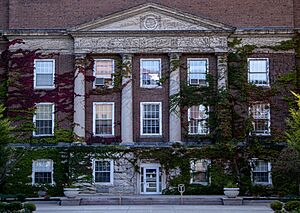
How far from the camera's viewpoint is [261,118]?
4375 cm

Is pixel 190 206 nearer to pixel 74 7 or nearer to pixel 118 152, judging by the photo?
pixel 118 152

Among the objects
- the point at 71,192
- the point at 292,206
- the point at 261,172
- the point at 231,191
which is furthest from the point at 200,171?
the point at 292,206

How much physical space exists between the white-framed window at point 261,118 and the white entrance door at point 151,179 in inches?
317

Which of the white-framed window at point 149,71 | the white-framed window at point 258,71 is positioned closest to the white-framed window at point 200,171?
the white-framed window at point 149,71

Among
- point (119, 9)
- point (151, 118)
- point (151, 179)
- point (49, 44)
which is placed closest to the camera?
point (151, 179)

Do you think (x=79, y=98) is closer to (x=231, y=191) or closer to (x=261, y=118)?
(x=231, y=191)

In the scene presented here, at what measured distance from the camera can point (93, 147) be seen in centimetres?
4247

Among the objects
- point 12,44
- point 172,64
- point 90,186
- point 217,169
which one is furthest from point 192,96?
point 12,44

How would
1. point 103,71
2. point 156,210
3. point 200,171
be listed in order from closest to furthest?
point 156,210 → point 200,171 → point 103,71

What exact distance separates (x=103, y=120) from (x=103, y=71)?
12.2 feet

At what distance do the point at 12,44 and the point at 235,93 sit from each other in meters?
17.4

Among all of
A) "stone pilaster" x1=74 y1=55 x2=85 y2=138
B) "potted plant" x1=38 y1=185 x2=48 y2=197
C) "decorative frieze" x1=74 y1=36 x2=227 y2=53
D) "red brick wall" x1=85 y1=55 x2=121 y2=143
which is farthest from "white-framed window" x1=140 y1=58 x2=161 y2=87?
"potted plant" x1=38 y1=185 x2=48 y2=197

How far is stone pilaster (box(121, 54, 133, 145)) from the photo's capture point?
42.6 m

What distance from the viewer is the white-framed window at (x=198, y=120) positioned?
4312 centimetres
